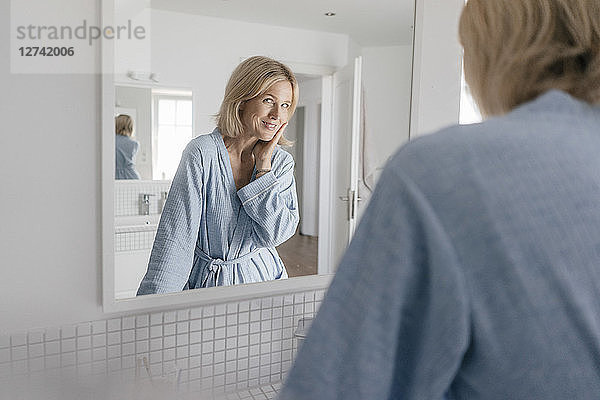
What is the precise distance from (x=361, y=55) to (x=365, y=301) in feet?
3.38

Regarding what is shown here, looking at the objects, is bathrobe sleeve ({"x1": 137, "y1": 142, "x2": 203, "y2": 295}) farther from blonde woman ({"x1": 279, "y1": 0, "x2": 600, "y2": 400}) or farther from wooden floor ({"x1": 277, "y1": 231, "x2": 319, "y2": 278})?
blonde woman ({"x1": 279, "y1": 0, "x2": 600, "y2": 400})

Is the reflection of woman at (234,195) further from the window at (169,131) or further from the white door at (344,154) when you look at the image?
the white door at (344,154)

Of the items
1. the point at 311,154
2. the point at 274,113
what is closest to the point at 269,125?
the point at 274,113

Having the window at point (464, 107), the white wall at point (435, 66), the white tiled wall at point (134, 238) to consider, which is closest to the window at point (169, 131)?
the white tiled wall at point (134, 238)

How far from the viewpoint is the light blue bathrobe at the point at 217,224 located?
3.90 feet

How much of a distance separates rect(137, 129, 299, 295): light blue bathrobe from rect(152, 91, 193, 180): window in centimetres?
2

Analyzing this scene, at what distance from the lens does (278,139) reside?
1.29 m

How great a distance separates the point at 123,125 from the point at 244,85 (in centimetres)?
28

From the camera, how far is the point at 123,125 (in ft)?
3.63


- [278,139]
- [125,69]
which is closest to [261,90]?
[278,139]

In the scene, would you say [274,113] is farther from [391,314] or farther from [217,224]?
[391,314]

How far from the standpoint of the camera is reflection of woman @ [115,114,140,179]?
1.10 metres

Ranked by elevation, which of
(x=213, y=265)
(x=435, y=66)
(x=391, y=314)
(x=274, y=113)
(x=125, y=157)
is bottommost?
(x=213, y=265)

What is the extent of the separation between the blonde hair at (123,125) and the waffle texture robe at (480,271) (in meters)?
0.74
